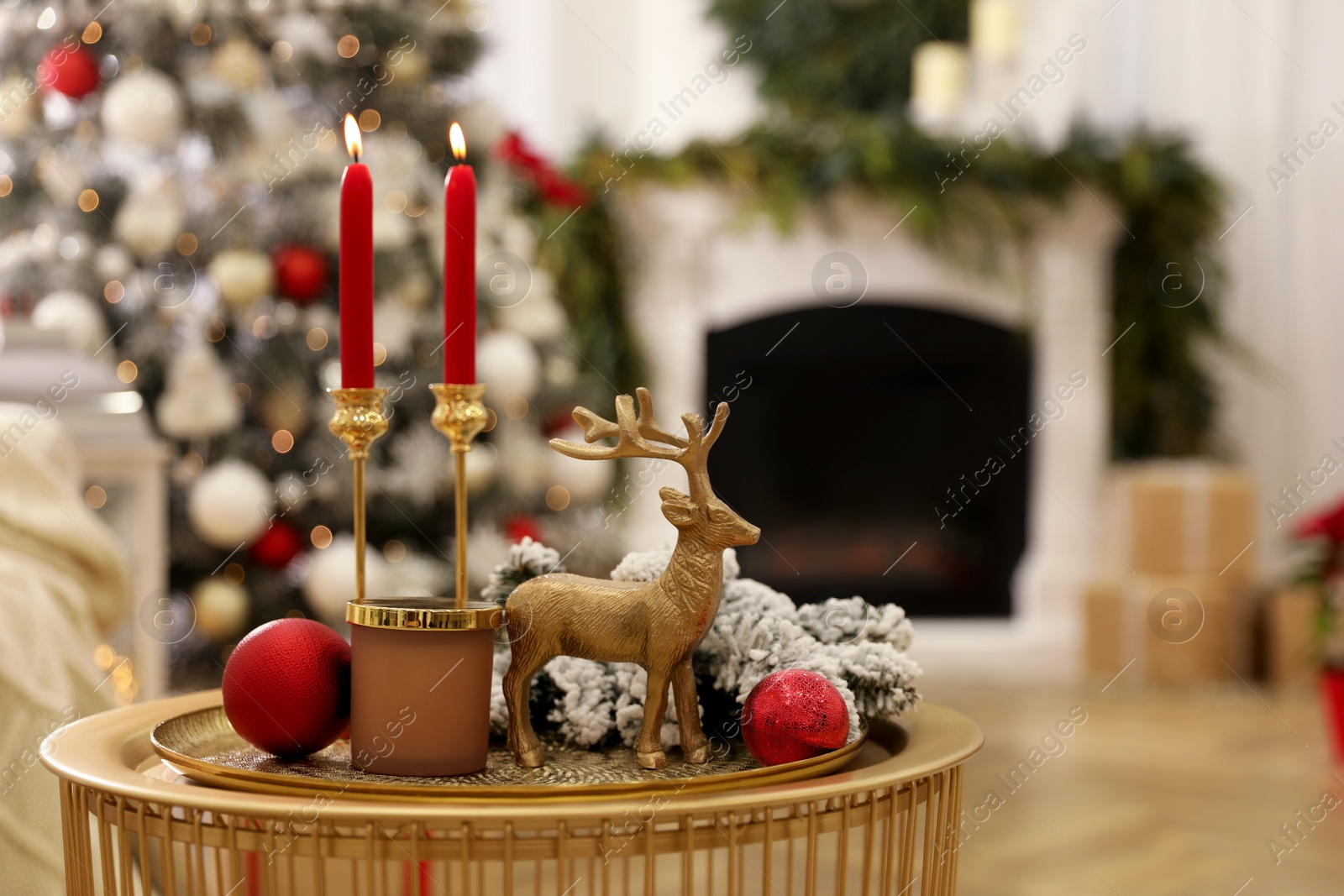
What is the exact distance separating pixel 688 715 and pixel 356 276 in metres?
0.33

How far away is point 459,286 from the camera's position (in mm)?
766

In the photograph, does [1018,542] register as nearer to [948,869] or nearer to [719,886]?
[719,886]

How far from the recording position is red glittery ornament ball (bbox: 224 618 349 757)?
28.2 inches

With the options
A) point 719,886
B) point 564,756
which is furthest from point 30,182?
point 564,756

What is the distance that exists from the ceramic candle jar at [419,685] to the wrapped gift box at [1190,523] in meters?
3.16

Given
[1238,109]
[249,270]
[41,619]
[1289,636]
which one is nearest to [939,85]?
[1238,109]

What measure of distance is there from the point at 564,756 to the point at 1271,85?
156 inches

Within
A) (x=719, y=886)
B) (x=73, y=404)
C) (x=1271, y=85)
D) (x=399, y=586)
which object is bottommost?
(x=719, y=886)

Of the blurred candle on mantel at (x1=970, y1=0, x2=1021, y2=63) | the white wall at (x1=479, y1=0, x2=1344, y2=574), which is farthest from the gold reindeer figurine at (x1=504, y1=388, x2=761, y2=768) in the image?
the blurred candle on mantel at (x1=970, y1=0, x2=1021, y2=63)

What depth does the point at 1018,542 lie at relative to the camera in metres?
3.88

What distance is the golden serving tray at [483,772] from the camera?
2.13ft

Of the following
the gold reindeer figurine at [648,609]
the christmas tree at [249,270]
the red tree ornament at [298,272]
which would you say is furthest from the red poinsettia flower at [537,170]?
the gold reindeer figurine at [648,609]

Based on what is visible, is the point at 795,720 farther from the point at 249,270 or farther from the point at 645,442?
the point at 249,270

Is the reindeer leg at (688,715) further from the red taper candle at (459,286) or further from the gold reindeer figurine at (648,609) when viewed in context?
the red taper candle at (459,286)
